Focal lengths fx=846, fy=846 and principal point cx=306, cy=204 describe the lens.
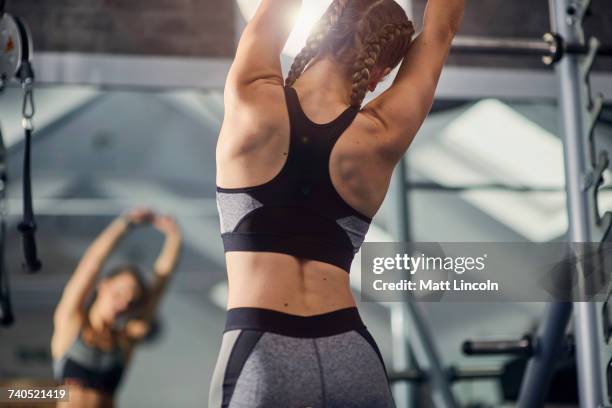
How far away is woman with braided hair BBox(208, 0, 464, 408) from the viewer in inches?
48.1

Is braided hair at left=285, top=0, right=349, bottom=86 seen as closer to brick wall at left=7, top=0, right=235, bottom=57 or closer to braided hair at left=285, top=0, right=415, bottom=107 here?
braided hair at left=285, top=0, right=415, bottom=107

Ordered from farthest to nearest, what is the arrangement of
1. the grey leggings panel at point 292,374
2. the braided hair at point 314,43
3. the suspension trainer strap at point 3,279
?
1. the suspension trainer strap at point 3,279
2. the braided hair at point 314,43
3. the grey leggings panel at point 292,374

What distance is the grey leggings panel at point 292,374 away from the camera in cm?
120

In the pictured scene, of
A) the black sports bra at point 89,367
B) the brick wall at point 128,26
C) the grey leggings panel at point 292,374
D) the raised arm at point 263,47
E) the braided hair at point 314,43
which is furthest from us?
the brick wall at point 128,26

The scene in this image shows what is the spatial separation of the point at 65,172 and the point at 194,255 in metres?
0.96

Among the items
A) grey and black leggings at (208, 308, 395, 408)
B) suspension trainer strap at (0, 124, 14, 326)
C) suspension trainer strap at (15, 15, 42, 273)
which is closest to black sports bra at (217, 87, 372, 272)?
grey and black leggings at (208, 308, 395, 408)

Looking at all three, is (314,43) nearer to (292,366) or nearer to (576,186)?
(292,366)

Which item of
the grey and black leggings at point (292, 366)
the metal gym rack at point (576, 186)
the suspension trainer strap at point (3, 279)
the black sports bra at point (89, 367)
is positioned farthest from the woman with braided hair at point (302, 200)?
the black sports bra at point (89, 367)

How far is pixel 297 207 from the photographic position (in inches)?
50.8

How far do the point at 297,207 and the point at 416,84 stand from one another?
0.33 m

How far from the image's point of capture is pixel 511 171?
4.52 m

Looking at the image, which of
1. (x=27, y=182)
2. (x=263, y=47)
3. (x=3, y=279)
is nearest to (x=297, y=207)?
(x=263, y=47)

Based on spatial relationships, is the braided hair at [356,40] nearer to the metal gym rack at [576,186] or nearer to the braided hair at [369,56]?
the braided hair at [369,56]

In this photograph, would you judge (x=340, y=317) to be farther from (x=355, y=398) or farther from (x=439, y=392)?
(x=439, y=392)
